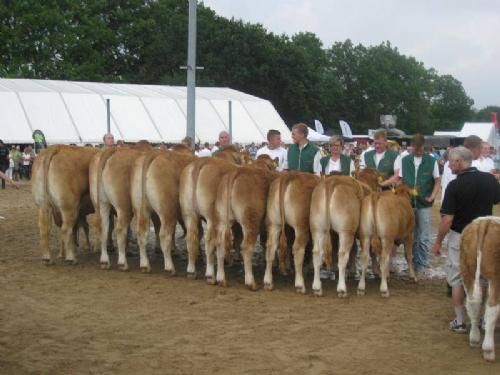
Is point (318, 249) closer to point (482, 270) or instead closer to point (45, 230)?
point (482, 270)

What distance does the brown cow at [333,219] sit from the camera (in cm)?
886

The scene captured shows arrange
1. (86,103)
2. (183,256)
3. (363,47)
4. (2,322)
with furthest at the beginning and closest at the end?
(363,47) < (86,103) < (183,256) < (2,322)

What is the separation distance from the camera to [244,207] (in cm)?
920

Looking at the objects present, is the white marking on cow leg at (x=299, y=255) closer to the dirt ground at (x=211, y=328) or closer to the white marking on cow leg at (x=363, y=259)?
the dirt ground at (x=211, y=328)

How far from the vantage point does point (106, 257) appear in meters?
10.4

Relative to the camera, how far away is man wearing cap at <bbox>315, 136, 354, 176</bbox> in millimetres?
10273

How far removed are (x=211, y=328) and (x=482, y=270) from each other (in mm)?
2712

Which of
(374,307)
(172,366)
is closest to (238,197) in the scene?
(374,307)

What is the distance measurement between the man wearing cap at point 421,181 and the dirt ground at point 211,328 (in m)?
0.77

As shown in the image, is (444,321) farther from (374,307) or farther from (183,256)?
(183,256)

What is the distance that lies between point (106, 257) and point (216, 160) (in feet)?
7.41

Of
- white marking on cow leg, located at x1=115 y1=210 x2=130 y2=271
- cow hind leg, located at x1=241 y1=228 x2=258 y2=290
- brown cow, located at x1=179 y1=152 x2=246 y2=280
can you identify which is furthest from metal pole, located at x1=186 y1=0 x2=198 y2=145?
cow hind leg, located at x1=241 y1=228 x2=258 y2=290

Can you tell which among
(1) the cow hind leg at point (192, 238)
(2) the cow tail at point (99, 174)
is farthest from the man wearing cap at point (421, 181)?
(2) the cow tail at point (99, 174)

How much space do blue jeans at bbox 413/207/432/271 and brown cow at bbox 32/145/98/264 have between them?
16.1ft
